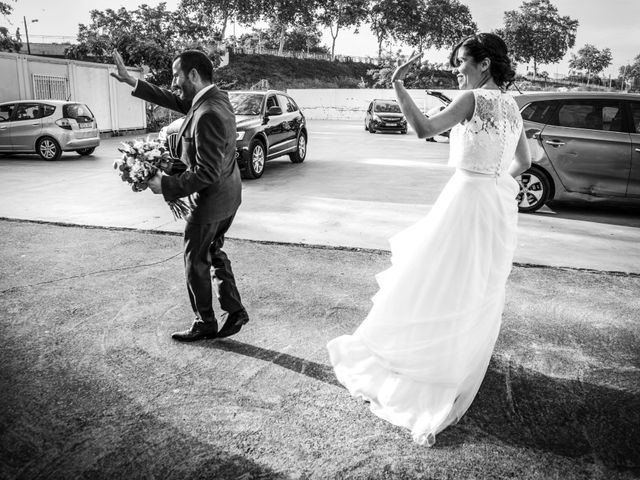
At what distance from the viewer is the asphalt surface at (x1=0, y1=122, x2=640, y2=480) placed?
255 centimetres

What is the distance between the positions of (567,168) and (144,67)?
23.2m

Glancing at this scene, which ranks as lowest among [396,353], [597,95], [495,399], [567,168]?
[495,399]

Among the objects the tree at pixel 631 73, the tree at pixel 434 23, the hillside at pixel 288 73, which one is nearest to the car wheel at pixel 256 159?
the hillside at pixel 288 73

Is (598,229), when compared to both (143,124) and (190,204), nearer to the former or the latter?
(190,204)

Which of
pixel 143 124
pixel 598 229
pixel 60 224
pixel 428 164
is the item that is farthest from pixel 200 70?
pixel 143 124

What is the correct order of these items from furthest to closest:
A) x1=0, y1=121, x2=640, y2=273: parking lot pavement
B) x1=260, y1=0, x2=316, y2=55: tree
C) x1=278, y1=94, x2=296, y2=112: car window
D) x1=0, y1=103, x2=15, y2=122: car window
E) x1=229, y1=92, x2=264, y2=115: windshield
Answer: x1=260, y1=0, x2=316, y2=55: tree
x1=0, y1=103, x2=15, y2=122: car window
x1=278, y1=94, x2=296, y2=112: car window
x1=229, y1=92, x2=264, y2=115: windshield
x1=0, y1=121, x2=640, y2=273: parking lot pavement

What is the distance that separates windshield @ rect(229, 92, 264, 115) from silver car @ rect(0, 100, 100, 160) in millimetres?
4680

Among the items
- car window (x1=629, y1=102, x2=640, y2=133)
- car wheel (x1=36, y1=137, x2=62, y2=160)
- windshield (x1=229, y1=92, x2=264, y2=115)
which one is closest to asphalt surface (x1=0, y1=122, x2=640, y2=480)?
car window (x1=629, y1=102, x2=640, y2=133)

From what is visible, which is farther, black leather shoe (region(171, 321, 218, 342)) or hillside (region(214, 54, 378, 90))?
hillside (region(214, 54, 378, 90))

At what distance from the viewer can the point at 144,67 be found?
86.8 ft

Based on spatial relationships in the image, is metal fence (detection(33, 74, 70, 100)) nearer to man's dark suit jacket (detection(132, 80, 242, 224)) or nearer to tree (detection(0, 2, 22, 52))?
tree (detection(0, 2, 22, 52))

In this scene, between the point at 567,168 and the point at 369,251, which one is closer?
the point at 369,251

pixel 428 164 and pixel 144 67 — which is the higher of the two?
pixel 144 67

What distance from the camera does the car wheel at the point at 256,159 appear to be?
11.0 meters
